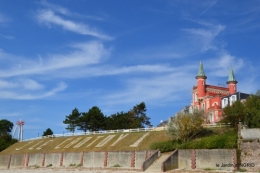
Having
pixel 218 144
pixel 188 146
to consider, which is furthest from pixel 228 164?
pixel 188 146

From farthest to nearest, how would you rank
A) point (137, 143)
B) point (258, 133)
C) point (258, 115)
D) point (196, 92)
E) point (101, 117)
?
point (101, 117) < point (196, 92) < point (137, 143) < point (258, 115) < point (258, 133)

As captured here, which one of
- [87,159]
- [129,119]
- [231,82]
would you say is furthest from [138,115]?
[87,159]

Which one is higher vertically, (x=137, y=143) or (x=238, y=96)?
(x=238, y=96)

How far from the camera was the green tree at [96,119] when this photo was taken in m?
102

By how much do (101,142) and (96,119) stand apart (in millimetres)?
37057

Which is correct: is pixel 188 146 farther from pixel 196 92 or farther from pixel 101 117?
pixel 101 117

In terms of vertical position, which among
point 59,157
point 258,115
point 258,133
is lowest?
point 59,157

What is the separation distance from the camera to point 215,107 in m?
84.4

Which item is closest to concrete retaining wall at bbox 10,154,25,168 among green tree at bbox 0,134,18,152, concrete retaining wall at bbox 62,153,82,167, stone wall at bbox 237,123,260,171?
concrete retaining wall at bbox 62,153,82,167

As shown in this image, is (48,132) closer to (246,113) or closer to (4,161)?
(4,161)

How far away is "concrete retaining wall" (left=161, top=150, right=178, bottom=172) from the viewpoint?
132ft

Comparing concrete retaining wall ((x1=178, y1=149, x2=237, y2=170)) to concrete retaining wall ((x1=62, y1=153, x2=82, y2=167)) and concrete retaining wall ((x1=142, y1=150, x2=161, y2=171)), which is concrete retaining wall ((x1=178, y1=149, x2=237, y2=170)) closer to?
concrete retaining wall ((x1=142, y1=150, x2=161, y2=171))

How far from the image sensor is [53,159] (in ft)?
195

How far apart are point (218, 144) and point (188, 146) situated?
417 cm
